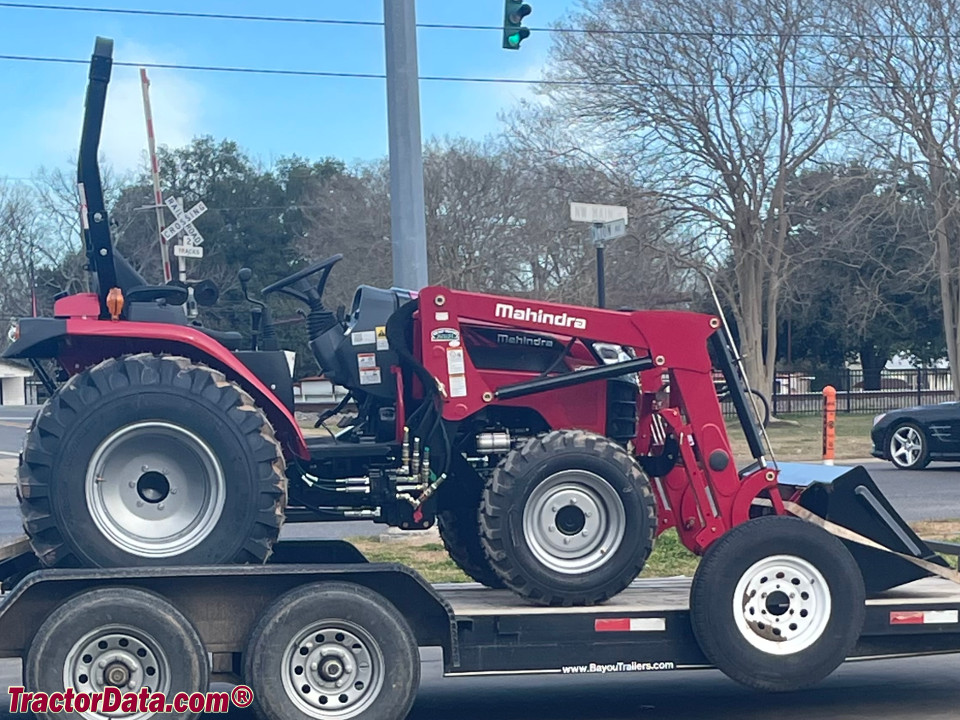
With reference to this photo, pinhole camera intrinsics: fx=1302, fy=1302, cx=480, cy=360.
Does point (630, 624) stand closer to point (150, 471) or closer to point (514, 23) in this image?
point (150, 471)

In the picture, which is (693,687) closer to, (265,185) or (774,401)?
(774,401)

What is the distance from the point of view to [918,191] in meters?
31.1

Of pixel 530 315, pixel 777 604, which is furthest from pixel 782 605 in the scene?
pixel 530 315

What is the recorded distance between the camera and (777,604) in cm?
593

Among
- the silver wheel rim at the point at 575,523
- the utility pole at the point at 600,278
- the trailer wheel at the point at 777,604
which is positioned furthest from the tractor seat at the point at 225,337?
the utility pole at the point at 600,278

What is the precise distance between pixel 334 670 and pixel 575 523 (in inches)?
51.1

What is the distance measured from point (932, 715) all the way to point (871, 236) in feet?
114

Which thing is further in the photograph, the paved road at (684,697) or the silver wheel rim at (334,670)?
the paved road at (684,697)

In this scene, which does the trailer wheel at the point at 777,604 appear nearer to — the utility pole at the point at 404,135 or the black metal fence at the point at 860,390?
the utility pole at the point at 404,135

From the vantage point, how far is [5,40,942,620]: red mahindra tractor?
18.3 feet

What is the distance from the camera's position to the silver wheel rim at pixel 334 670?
547 centimetres

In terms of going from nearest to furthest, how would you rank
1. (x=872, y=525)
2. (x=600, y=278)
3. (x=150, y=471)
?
(x=150, y=471) < (x=872, y=525) < (x=600, y=278)

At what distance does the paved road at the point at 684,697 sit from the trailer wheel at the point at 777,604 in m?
0.59

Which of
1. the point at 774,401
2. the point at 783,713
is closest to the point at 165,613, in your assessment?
the point at 783,713
